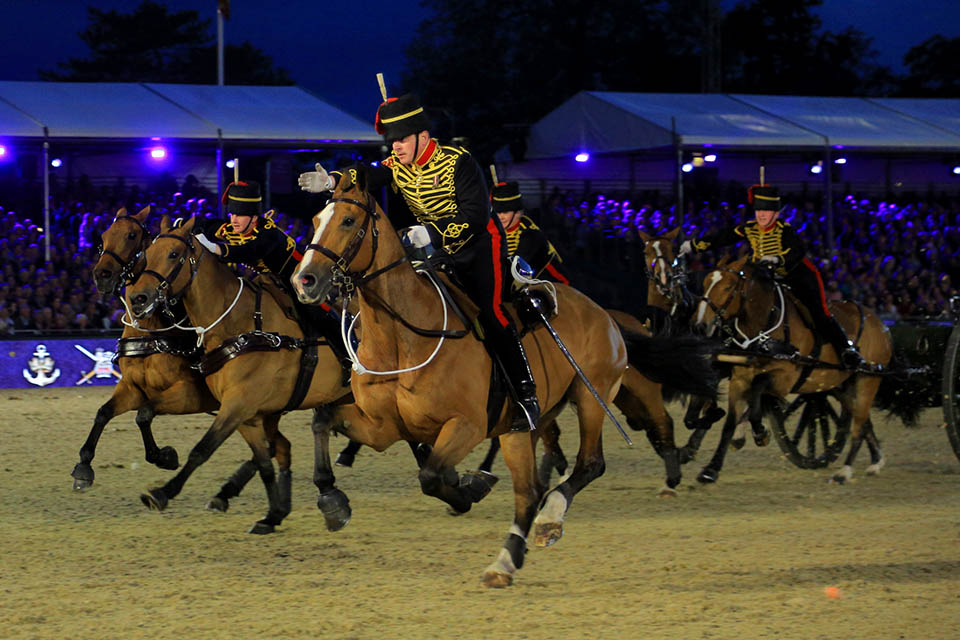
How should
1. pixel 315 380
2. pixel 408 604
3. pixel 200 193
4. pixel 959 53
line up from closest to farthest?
pixel 408 604
pixel 315 380
pixel 200 193
pixel 959 53

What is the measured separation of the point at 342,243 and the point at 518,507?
1.76m

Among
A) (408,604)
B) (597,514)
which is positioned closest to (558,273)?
(597,514)

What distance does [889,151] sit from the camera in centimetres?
2353

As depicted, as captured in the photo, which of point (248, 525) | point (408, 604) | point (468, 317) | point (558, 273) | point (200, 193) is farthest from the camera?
point (200, 193)

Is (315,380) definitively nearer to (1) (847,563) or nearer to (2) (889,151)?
(1) (847,563)

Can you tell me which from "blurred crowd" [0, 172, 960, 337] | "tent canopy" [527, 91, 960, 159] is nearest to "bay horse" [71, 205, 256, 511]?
"blurred crowd" [0, 172, 960, 337]

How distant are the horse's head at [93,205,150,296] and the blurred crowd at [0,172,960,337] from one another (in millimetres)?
7978

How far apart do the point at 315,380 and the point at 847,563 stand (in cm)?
375

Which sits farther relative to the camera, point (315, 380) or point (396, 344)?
point (315, 380)

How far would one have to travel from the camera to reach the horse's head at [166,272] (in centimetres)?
752

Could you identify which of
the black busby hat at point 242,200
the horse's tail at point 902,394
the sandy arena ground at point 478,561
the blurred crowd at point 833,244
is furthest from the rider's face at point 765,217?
the blurred crowd at point 833,244

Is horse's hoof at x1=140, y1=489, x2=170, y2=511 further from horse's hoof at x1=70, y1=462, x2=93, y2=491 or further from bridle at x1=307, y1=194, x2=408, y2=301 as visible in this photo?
bridle at x1=307, y1=194, x2=408, y2=301

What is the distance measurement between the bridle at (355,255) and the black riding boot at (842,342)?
557 cm

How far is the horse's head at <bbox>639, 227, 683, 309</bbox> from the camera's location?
10852 mm
